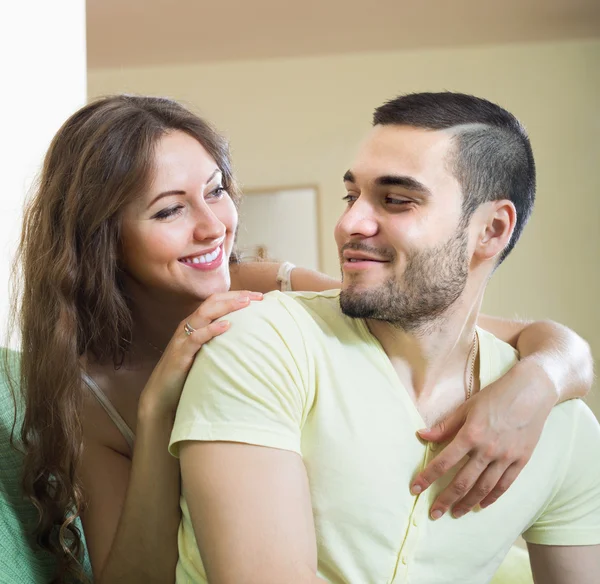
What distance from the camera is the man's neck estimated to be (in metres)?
1.40

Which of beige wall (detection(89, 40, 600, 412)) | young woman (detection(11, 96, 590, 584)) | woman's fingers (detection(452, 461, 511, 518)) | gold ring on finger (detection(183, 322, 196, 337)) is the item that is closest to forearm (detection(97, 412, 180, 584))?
young woman (detection(11, 96, 590, 584))

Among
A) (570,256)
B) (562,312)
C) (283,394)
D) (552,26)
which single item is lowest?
(562,312)

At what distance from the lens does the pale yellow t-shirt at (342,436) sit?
48.1 inches

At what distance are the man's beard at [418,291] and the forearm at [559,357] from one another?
213mm

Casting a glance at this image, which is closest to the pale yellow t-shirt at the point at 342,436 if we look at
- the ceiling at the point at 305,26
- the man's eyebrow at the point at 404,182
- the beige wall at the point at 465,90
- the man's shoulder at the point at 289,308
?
the man's shoulder at the point at 289,308

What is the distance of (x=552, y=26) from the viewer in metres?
6.21

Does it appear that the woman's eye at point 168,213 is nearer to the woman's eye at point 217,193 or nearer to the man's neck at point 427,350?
the woman's eye at point 217,193

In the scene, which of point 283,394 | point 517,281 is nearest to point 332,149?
point 517,281

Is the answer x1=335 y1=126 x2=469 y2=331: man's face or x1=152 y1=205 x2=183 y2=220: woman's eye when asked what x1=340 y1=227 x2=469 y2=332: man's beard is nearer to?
x1=335 y1=126 x2=469 y2=331: man's face

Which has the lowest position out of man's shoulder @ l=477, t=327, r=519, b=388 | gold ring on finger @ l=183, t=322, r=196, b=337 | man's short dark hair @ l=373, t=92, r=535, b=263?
man's shoulder @ l=477, t=327, r=519, b=388

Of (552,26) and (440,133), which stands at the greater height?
(552,26)

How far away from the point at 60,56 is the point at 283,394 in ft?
5.85

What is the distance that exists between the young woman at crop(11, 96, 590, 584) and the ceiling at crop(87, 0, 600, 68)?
3953 mm

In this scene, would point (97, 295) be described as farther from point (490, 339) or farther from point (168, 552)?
point (490, 339)
